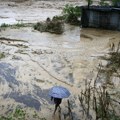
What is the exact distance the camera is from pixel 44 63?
9.76 m

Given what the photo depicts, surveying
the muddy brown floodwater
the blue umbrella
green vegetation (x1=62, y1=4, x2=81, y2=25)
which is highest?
green vegetation (x1=62, y1=4, x2=81, y2=25)

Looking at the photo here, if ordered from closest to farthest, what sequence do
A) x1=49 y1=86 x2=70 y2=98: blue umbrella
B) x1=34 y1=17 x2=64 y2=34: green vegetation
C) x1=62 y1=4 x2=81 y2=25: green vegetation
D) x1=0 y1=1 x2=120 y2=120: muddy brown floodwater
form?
1. x1=49 y1=86 x2=70 y2=98: blue umbrella
2. x1=0 y1=1 x2=120 y2=120: muddy brown floodwater
3. x1=34 y1=17 x2=64 y2=34: green vegetation
4. x1=62 y1=4 x2=81 y2=25: green vegetation

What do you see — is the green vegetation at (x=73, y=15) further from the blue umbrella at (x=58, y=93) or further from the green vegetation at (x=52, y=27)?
the blue umbrella at (x=58, y=93)

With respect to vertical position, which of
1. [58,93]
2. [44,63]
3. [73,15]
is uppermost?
[73,15]

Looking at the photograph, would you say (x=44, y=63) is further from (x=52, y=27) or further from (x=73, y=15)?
(x=73, y=15)

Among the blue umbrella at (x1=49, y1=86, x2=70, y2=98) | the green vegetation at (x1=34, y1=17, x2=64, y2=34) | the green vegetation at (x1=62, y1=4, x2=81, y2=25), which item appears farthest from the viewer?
the green vegetation at (x1=62, y1=4, x2=81, y2=25)

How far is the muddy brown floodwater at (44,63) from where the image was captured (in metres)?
7.49

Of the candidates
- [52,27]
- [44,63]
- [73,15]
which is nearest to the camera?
[44,63]

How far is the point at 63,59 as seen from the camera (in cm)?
1019

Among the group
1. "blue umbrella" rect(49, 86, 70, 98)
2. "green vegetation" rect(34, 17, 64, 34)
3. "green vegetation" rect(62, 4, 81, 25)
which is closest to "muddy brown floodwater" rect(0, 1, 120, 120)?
"green vegetation" rect(34, 17, 64, 34)

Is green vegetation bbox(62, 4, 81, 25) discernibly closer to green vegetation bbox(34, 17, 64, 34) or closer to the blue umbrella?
green vegetation bbox(34, 17, 64, 34)

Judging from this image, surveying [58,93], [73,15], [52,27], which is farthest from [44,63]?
[73,15]

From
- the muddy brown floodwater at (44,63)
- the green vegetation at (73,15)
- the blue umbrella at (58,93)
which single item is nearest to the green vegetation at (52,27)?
the muddy brown floodwater at (44,63)

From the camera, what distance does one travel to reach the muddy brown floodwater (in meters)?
7.49
